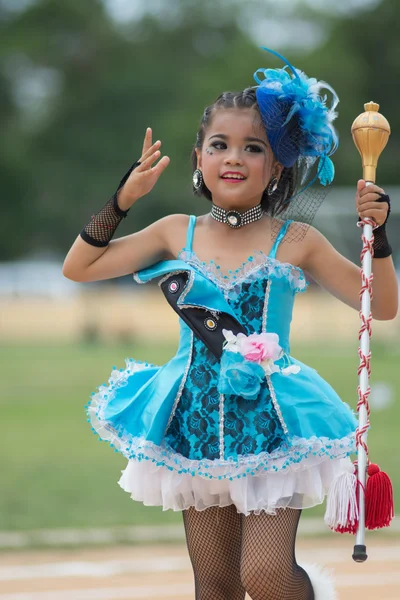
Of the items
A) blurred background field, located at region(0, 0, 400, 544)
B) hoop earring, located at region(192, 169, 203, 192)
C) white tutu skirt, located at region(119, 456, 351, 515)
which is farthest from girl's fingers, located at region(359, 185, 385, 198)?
blurred background field, located at region(0, 0, 400, 544)

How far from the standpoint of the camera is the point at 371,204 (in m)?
3.62

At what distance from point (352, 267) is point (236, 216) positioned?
17.4 inches

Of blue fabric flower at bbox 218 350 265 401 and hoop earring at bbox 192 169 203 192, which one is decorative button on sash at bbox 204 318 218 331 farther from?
hoop earring at bbox 192 169 203 192

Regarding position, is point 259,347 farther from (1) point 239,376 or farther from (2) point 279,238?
(2) point 279,238

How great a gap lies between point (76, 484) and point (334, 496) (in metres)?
4.78

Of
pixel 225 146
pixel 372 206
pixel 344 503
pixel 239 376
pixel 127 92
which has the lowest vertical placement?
pixel 344 503

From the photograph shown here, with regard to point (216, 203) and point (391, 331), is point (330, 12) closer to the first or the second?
point (391, 331)

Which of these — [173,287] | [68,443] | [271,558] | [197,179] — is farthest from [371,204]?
[68,443]

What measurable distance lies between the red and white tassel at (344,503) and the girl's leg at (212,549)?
435 mm

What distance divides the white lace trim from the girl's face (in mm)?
223

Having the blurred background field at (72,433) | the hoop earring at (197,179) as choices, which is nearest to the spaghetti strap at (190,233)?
the hoop earring at (197,179)

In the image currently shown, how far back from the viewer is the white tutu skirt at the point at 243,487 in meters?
3.50

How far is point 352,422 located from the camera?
3.67 m

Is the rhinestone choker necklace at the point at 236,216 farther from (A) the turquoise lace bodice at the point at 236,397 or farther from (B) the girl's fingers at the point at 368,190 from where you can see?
(B) the girl's fingers at the point at 368,190
